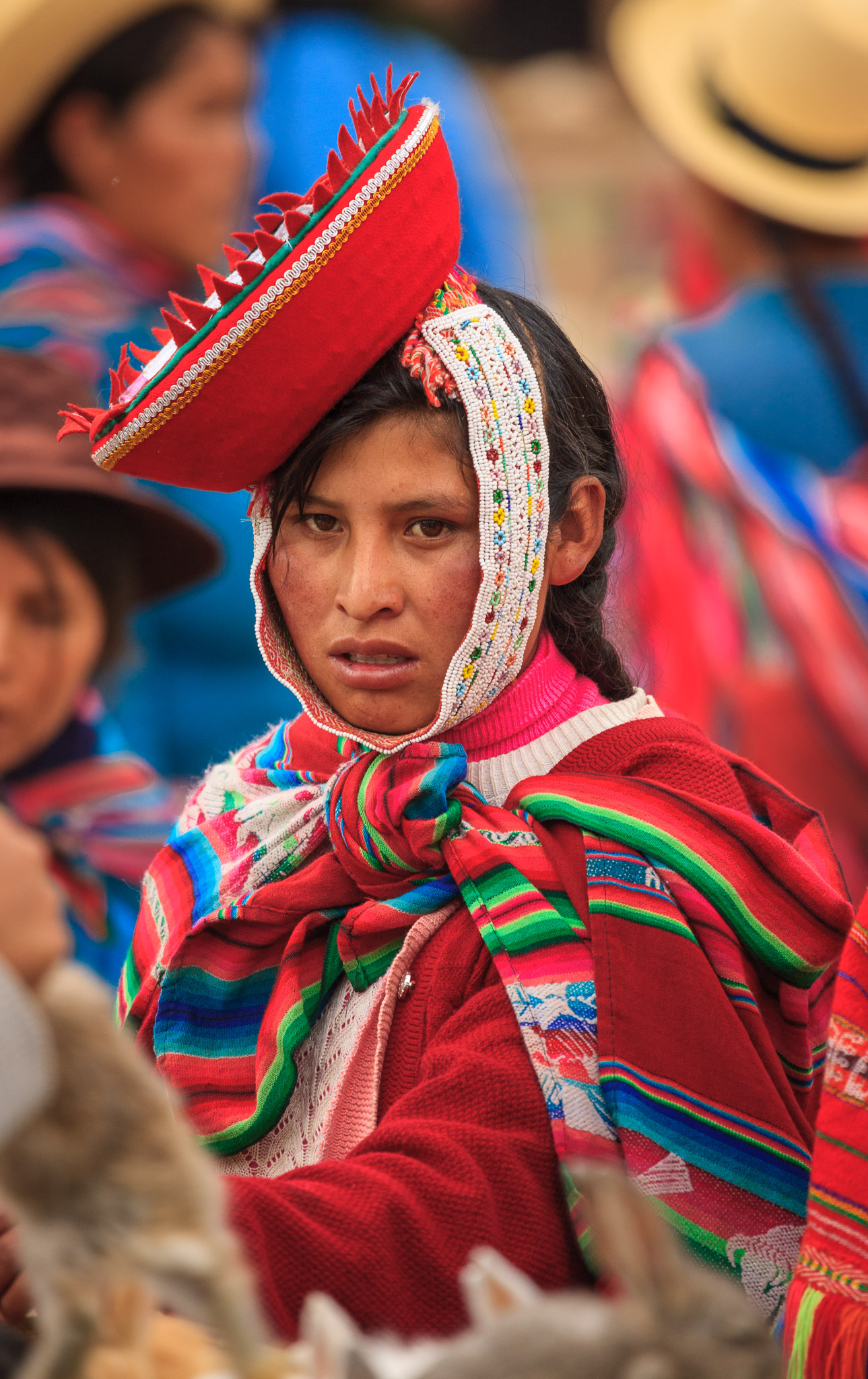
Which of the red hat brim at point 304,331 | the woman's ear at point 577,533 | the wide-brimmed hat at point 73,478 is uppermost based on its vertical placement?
the wide-brimmed hat at point 73,478

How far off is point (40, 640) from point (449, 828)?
57.2 inches

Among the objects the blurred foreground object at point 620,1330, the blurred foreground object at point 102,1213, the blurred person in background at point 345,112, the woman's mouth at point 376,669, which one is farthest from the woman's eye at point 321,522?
the blurred person in background at point 345,112

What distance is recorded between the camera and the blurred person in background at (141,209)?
12.3ft

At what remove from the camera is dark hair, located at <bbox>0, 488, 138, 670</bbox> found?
281 centimetres

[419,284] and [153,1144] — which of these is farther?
[419,284]

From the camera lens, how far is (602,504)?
175 centimetres

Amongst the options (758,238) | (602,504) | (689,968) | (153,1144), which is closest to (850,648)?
(758,238)

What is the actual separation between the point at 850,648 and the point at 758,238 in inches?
48.7

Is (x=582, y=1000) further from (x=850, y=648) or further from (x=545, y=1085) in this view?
(x=850, y=648)

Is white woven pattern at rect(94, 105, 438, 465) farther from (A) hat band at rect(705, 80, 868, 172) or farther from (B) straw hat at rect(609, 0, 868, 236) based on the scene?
(A) hat band at rect(705, 80, 868, 172)

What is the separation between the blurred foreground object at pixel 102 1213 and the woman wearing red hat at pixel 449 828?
1.27 ft

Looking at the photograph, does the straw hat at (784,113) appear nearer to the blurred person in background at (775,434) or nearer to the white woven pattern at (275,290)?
the blurred person in background at (775,434)

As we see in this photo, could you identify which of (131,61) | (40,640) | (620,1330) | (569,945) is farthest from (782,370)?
(620,1330)

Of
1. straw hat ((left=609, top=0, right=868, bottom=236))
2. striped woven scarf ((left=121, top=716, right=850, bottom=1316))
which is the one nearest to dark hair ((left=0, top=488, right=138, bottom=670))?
striped woven scarf ((left=121, top=716, right=850, bottom=1316))
